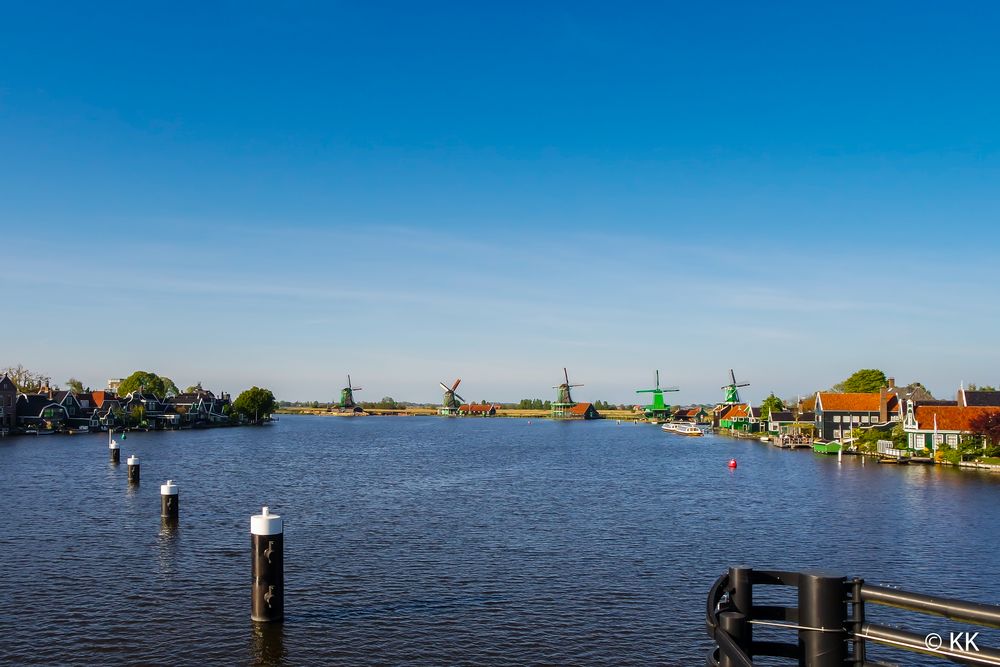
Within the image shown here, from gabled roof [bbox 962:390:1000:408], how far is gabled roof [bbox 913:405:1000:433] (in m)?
3.79

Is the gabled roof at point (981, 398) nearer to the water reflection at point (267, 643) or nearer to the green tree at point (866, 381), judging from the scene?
the green tree at point (866, 381)

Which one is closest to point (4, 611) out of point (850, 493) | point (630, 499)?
point (630, 499)

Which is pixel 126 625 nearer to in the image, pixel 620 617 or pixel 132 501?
pixel 620 617

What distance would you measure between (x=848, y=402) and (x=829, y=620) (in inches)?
4754

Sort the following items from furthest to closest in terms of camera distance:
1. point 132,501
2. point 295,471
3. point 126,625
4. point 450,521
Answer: point 295,471 → point 132,501 → point 450,521 → point 126,625

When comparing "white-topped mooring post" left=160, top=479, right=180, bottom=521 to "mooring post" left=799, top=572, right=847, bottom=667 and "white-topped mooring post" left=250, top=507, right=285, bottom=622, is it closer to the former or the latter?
"white-topped mooring post" left=250, top=507, right=285, bottom=622

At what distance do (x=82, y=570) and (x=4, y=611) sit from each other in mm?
5512

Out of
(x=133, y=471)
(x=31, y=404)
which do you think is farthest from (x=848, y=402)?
(x=31, y=404)

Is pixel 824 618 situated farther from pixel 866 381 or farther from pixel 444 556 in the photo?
pixel 866 381

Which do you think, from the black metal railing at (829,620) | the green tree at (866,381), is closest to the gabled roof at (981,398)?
the green tree at (866,381)

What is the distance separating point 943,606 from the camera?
718 cm

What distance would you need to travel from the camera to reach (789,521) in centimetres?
4484

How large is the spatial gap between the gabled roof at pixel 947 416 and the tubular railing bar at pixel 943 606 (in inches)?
3447

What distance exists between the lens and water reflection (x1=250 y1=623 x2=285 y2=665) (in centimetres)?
2125
